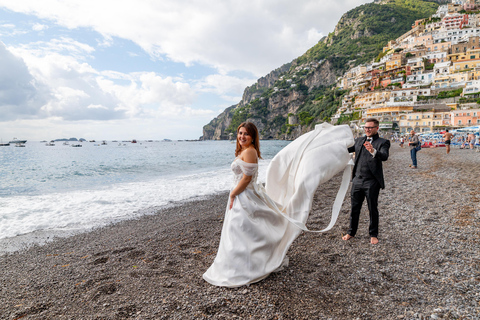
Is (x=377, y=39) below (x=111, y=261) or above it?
above

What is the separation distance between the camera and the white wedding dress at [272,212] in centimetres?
338

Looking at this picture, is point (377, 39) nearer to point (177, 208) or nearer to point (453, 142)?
Result: point (453, 142)

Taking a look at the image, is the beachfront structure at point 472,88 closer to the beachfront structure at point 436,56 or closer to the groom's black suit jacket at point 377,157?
the beachfront structure at point 436,56

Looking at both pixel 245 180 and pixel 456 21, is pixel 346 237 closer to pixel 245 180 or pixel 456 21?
pixel 245 180

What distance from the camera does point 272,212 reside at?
3527mm

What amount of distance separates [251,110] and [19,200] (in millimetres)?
161444

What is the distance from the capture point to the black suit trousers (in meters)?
4.57

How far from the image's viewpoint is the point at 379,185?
460 centimetres

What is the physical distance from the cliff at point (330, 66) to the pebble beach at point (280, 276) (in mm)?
108631

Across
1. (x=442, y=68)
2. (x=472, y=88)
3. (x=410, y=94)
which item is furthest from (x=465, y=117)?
(x=442, y=68)

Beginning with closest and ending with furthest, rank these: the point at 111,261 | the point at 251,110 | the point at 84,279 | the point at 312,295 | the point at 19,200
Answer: the point at 312,295
the point at 84,279
the point at 111,261
the point at 19,200
the point at 251,110

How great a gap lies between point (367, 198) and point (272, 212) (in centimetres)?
223

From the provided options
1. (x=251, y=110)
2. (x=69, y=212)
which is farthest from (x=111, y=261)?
(x=251, y=110)

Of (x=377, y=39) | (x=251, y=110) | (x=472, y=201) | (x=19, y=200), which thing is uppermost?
(x=377, y=39)
